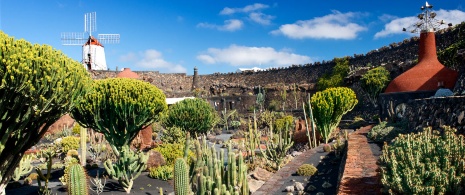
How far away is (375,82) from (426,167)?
23.2 m

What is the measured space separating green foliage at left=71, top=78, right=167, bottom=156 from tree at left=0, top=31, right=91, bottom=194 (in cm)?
251

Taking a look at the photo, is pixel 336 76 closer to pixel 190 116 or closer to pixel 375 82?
pixel 375 82

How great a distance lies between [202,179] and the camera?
22.3 feet

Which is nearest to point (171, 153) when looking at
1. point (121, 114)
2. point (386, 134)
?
point (121, 114)

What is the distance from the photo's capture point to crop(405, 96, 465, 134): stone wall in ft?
22.1

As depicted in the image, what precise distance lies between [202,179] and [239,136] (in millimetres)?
17245

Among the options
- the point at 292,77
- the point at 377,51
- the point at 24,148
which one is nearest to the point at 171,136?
the point at 24,148

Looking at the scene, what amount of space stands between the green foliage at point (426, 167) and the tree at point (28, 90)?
6.06 m

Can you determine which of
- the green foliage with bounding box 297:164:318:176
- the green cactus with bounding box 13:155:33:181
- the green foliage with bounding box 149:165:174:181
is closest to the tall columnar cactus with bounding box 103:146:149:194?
the green foliage with bounding box 149:165:174:181

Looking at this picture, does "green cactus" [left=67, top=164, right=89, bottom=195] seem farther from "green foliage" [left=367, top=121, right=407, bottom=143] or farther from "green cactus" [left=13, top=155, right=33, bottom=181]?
"green foliage" [left=367, top=121, right=407, bottom=143]

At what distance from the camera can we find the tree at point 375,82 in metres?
26.9

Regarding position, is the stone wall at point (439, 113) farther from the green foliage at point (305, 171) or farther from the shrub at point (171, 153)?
the shrub at point (171, 153)

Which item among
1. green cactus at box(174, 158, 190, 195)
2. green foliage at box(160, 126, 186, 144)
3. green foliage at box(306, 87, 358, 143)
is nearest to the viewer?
green cactus at box(174, 158, 190, 195)

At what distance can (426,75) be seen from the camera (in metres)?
15.4
